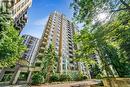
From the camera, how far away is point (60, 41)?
6831cm

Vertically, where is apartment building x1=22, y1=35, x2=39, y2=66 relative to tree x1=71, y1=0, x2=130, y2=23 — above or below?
above

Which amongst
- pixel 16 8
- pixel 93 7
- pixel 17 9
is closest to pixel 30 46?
pixel 17 9

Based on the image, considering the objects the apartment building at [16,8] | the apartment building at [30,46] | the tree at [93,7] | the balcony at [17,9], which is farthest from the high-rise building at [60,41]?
the tree at [93,7]

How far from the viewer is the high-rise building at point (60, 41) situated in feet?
192

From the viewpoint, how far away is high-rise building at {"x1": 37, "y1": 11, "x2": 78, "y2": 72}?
5853cm

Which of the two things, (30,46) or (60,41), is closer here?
(60,41)

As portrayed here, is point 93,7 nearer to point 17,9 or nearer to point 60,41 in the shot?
point 17,9

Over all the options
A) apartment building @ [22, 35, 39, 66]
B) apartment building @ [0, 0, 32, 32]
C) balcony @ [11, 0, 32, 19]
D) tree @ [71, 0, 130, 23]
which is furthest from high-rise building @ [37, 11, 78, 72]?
tree @ [71, 0, 130, 23]

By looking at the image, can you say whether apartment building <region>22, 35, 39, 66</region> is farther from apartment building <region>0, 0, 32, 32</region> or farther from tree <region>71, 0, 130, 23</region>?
tree <region>71, 0, 130, 23</region>

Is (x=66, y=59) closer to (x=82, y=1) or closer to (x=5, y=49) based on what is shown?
(x=5, y=49)

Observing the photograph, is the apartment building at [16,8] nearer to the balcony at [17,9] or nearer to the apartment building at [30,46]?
the balcony at [17,9]

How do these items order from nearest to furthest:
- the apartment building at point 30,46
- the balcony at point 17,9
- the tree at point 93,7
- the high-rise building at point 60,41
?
the tree at point 93,7 → the balcony at point 17,9 → the high-rise building at point 60,41 → the apartment building at point 30,46

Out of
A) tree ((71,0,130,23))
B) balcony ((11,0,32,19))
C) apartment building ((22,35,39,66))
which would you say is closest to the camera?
tree ((71,0,130,23))

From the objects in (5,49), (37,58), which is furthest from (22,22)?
(5,49)
